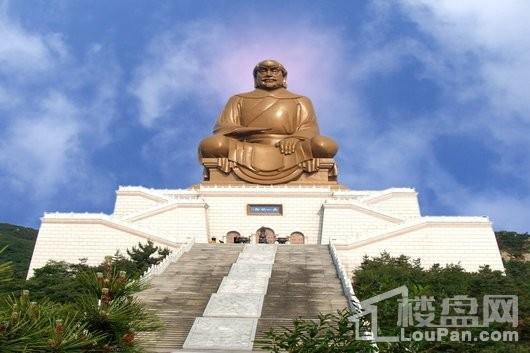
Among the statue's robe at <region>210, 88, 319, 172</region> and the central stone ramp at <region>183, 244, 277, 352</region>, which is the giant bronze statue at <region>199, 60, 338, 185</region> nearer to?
the statue's robe at <region>210, 88, 319, 172</region>

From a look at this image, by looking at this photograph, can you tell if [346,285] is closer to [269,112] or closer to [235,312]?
[235,312]

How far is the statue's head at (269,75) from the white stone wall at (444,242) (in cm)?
1200

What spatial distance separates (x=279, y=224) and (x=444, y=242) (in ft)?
22.7

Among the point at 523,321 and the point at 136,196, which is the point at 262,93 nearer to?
the point at 136,196

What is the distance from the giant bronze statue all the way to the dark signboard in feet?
6.03

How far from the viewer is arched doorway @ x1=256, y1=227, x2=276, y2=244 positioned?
25.4 meters

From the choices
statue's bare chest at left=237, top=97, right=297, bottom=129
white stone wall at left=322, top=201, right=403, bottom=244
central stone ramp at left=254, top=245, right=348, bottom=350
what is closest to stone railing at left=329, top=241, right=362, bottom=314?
central stone ramp at left=254, top=245, right=348, bottom=350

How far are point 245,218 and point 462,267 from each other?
8.97 m

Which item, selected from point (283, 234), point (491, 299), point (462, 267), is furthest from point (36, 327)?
point (283, 234)

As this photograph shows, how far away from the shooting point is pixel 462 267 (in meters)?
21.8

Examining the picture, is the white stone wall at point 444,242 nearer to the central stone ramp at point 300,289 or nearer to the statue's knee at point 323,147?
the central stone ramp at point 300,289

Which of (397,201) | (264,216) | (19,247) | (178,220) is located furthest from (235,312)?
(19,247)

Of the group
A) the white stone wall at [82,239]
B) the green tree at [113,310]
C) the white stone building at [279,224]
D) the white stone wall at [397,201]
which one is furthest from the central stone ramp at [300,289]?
the white stone wall at [397,201]

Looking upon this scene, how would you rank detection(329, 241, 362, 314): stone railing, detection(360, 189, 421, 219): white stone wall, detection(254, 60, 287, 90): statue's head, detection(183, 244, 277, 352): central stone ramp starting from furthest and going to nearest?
A: 1. detection(254, 60, 287, 90): statue's head
2. detection(360, 189, 421, 219): white stone wall
3. detection(329, 241, 362, 314): stone railing
4. detection(183, 244, 277, 352): central stone ramp
